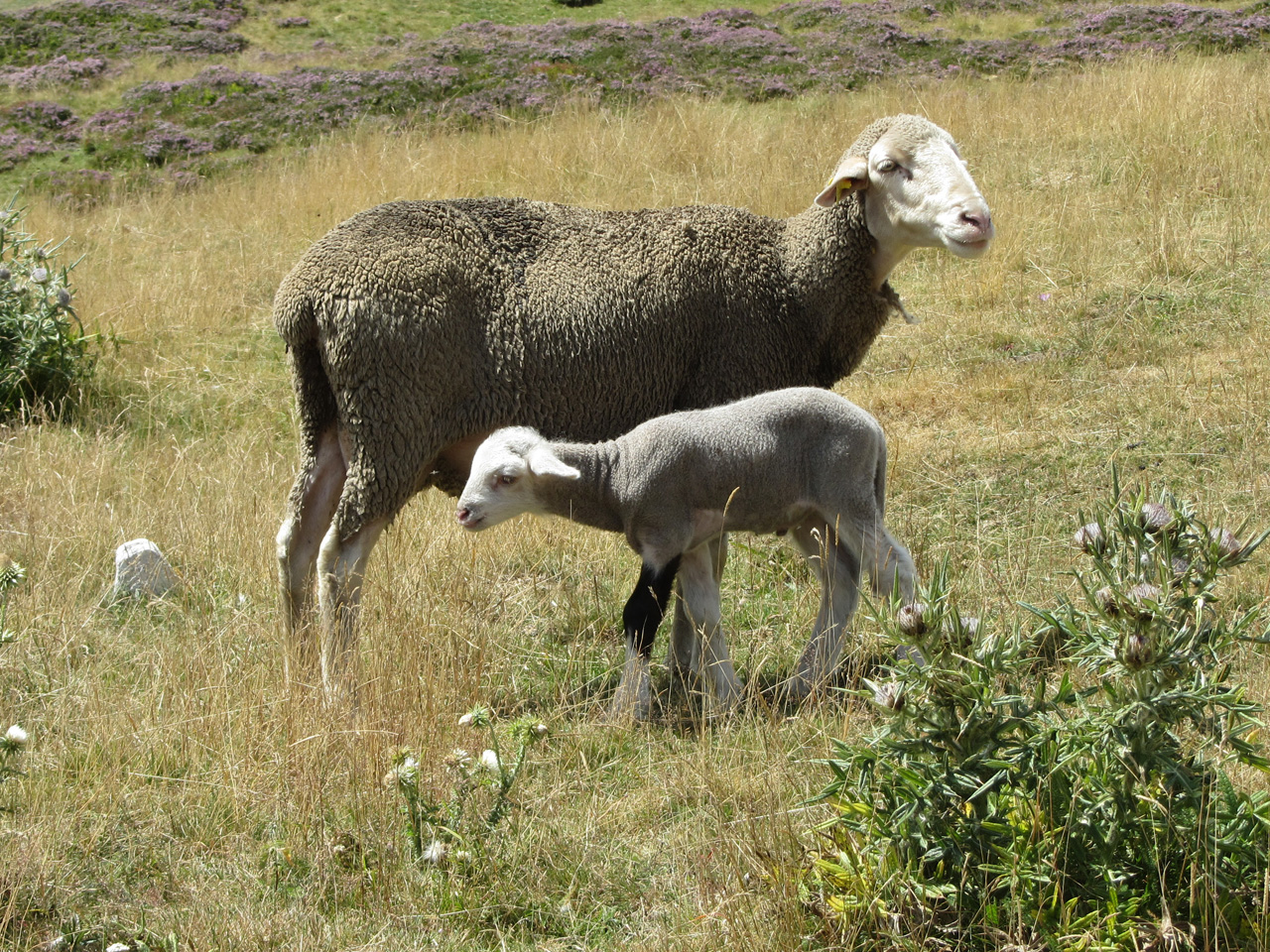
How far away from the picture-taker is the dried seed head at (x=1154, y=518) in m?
2.52

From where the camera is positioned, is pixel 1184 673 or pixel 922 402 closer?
pixel 1184 673

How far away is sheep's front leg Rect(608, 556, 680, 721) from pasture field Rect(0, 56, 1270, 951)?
0.43 feet

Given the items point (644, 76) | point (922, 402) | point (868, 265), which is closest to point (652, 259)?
point (868, 265)

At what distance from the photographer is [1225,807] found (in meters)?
2.57

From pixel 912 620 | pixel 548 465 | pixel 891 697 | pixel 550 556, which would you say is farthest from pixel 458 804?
pixel 550 556

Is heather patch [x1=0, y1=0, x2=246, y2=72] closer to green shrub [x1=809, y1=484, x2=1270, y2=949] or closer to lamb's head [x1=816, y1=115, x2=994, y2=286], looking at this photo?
lamb's head [x1=816, y1=115, x2=994, y2=286]

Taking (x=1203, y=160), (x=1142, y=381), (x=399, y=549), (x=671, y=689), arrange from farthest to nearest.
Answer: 1. (x=1203, y=160)
2. (x=1142, y=381)
3. (x=399, y=549)
4. (x=671, y=689)

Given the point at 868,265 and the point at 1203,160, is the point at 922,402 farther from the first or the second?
the point at 1203,160

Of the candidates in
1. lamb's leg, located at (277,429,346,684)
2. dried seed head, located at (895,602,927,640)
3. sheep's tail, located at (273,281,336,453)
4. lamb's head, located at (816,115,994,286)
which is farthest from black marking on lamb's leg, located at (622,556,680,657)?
dried seed head, located at (895,602,927,640)

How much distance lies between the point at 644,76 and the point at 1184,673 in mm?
16162

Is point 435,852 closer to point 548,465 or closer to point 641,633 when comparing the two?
point 641,633

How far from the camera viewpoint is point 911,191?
4.71 metres

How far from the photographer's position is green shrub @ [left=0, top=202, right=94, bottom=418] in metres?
7.91

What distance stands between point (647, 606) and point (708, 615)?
0.30 metres
